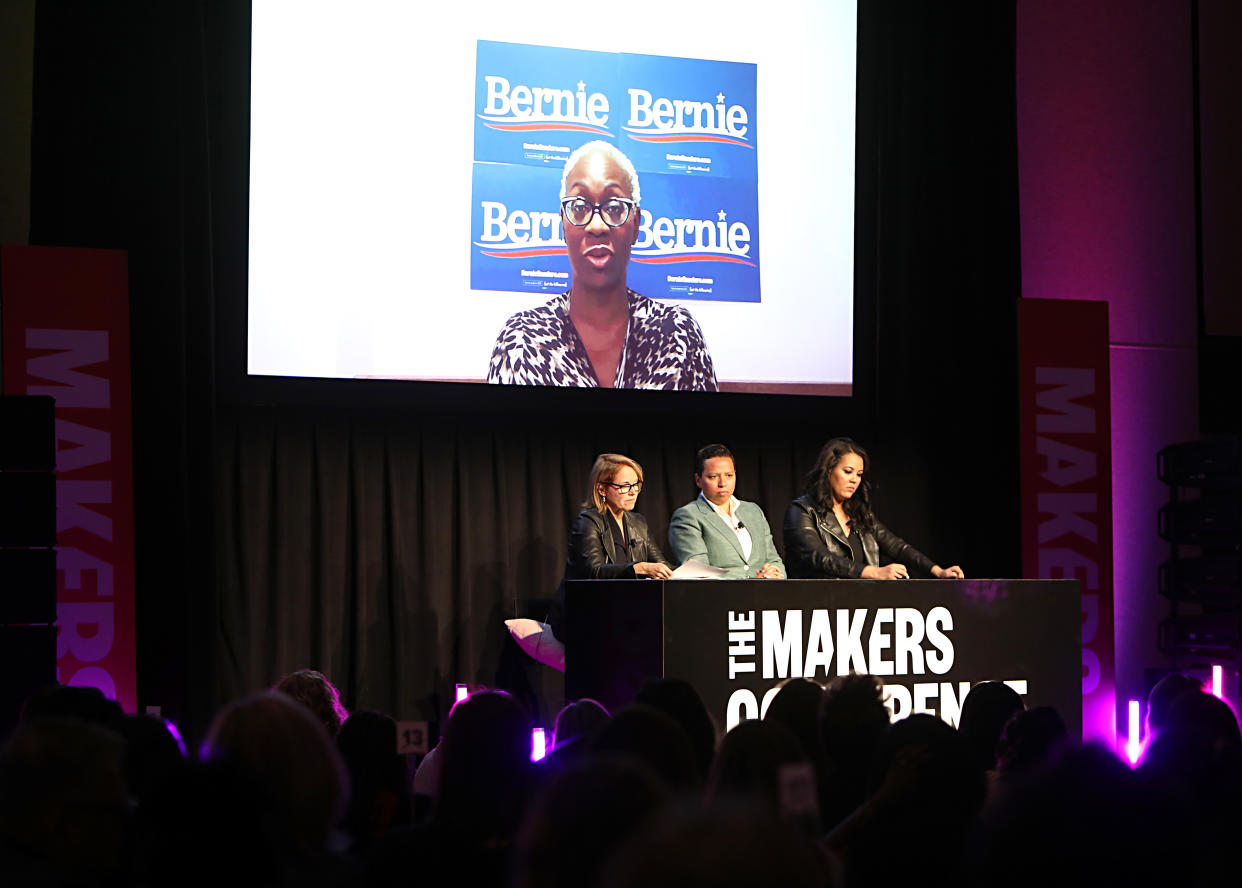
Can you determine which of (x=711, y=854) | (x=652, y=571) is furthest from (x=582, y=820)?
(x=652, y=571)

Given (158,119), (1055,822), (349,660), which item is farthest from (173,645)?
(1055,822)

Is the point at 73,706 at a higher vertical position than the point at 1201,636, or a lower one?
higher

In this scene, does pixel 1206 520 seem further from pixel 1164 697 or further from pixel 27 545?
pixel 27 545

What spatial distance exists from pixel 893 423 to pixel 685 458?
3.85 feet

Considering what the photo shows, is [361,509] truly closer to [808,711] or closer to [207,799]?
[808,711]

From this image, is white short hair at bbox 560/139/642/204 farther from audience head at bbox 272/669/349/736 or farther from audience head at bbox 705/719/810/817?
audience head at bbox 705/719/810/817

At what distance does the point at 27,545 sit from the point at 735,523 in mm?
2630

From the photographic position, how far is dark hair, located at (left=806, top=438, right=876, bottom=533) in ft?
16.1

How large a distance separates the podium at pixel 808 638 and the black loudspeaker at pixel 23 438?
177 centimetres

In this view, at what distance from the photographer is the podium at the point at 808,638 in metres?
3.98

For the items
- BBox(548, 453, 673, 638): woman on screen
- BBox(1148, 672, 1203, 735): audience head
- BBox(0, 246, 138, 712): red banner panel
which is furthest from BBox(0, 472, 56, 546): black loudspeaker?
BBox(1148, 672, 1203, 735): audience head

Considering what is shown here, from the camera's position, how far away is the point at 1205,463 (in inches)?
245

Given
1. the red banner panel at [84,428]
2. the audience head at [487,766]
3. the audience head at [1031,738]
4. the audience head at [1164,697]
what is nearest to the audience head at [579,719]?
the audience head at [487,766]

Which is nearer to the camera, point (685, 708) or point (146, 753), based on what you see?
point (146, 753)
